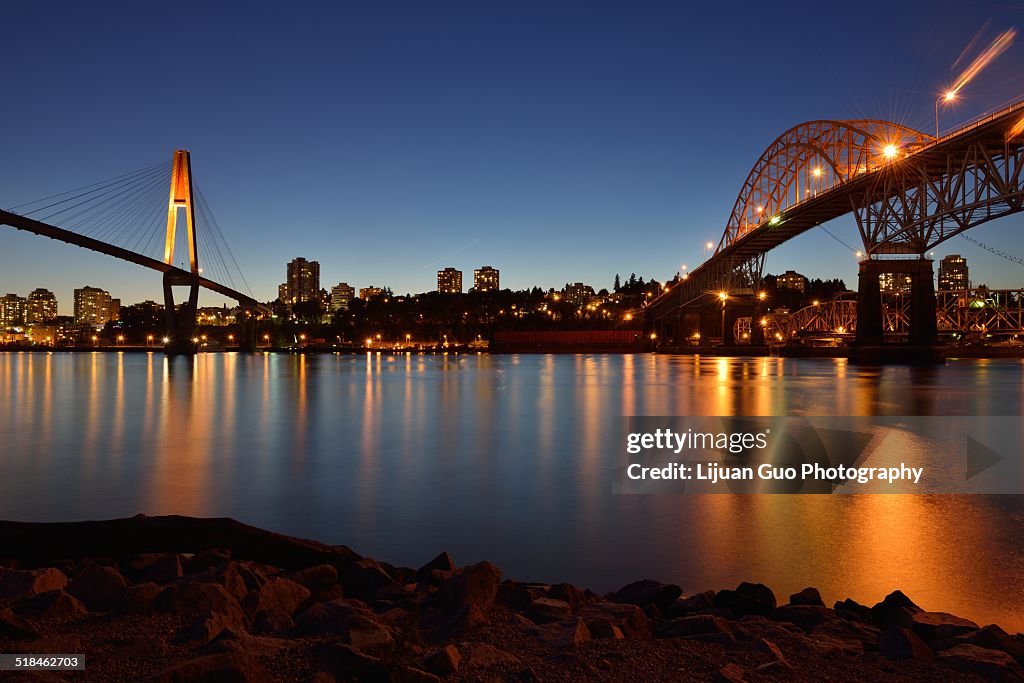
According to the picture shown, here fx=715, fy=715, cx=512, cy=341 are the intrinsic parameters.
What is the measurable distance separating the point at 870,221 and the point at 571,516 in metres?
68.7

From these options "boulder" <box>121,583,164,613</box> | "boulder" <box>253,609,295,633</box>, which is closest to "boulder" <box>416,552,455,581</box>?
"boulder" <box>253,609,295,633</box>

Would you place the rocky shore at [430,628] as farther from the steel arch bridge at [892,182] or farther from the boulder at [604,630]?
the steel arch bridge at [892,182]

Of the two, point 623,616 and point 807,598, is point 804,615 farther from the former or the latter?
point 623,616

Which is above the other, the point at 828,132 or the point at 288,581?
the point at 828,132

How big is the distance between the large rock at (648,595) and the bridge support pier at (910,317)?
6618cm

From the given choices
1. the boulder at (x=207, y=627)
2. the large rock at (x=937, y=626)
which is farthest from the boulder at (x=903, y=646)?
the boulder at (x=207, y=627)

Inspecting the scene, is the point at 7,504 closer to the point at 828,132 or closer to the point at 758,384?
the point at 758,384

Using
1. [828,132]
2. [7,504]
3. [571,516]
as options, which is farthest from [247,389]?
[828,132]

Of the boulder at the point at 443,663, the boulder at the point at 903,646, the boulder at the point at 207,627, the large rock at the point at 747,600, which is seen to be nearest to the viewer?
the boulder at the point at 443,663

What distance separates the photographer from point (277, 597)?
618cm

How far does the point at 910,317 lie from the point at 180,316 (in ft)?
323

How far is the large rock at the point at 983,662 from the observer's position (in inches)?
189

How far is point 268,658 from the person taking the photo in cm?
494

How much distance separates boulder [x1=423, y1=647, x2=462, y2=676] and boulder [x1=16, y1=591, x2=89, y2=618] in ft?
10.1
